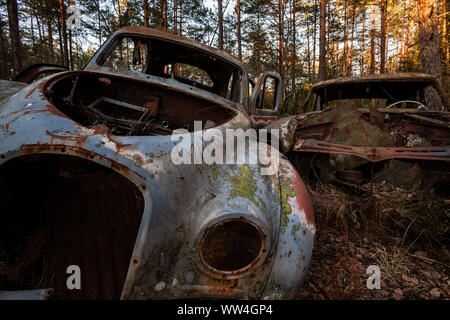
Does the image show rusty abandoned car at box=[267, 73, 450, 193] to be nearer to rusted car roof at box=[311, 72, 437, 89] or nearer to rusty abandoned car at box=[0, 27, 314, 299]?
rusted car roof at box=[311, 72, 437, 89]

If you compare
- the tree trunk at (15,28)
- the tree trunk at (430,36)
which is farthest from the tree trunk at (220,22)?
the tree trunk at (430,36)

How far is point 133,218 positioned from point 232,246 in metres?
0.52

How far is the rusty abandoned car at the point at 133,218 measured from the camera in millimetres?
892

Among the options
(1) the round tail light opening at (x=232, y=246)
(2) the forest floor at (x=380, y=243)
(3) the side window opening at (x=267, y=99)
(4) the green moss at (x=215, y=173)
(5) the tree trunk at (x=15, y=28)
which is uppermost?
(5) the tree trunk at (x=15, y=28)

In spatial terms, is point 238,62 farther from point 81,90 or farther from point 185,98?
point 81,90

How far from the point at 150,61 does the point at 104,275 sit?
2.65 m

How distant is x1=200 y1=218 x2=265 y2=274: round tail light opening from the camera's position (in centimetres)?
89

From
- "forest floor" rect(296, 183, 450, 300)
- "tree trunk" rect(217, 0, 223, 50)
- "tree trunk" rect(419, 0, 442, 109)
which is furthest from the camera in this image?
"tree trunk" rect(217, 0, 223, 50)

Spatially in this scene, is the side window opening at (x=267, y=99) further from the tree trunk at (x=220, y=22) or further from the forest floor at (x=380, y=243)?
the tree trunk at (x=220, y=22)

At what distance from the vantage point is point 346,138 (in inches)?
84.2

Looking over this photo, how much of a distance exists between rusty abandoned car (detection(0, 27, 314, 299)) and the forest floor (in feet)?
2.26

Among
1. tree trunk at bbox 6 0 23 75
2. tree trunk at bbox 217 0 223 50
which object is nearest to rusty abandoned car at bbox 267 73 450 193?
tree trunk at bbox 6 0 23 75

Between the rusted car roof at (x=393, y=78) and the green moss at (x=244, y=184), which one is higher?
the rusted car roof at (x=393, y=78)
